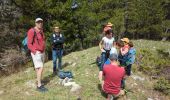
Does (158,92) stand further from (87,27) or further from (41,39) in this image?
(87,27)

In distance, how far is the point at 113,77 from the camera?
9.86 metres

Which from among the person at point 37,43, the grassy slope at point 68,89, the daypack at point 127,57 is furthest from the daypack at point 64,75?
the daypack at point 127,57

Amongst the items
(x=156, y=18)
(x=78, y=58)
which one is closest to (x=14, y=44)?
(x=156, y=18)

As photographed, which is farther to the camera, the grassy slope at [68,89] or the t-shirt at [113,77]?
the grassy slope at [68,89]

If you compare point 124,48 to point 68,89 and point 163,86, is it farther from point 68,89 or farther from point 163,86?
point 68,89

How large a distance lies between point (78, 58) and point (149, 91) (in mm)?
5309

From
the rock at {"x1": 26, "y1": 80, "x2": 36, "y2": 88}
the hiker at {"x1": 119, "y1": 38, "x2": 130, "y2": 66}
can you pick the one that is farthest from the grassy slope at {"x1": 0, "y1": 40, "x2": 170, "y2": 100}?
the hiker at {"x1": 119, "y1": 38, "x2": 130, "y2": 66}

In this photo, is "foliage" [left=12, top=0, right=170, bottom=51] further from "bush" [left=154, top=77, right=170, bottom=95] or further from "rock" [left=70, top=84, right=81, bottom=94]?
"rock" [left=70, top=84, right=81, bottom=94]

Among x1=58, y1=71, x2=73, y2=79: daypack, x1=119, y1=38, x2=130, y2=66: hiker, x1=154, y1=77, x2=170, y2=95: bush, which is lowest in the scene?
x1=154, y1=77, x2=170, y2=95: bush

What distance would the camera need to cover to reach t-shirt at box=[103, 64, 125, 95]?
980cm

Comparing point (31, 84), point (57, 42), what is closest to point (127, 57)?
point (57, 42)

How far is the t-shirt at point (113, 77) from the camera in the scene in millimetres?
9797

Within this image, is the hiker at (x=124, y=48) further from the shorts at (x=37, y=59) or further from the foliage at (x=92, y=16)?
the foliage at (x=92, y=16)

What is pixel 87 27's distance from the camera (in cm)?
3894
